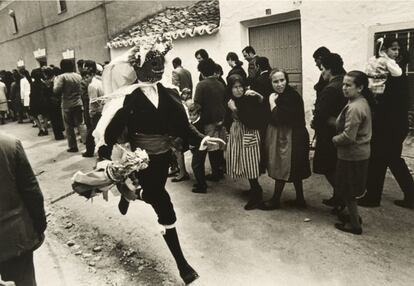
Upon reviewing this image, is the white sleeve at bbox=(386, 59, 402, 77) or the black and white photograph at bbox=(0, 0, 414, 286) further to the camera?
the white sleeve at bbox=(386, 59, 402, 77)

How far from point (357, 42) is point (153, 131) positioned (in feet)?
15.0

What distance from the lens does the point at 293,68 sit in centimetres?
792

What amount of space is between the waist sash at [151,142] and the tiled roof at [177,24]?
626cm

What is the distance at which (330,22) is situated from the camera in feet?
22.1

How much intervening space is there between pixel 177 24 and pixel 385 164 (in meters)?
8.26

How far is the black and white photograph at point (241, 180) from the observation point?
10.7 ft

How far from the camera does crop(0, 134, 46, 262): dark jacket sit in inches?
93.0

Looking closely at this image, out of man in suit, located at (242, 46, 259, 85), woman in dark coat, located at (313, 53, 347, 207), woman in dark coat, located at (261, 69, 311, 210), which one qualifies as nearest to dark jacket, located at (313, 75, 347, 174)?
woman in dark coat, located at (313, 53, 347, 207)

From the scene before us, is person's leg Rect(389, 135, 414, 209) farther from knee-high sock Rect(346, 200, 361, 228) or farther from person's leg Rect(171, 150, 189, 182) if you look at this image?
person's leg Rect(171, 150, 189, 182)

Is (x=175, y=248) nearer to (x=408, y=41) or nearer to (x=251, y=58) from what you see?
(x=251, y=58)

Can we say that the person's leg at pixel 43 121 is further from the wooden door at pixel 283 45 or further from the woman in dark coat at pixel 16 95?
the wooden door at pixel 283 45

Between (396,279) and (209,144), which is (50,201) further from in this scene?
(396,279)

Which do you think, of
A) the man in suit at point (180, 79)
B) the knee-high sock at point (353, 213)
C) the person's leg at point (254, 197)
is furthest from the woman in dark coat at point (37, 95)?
the knee-high sock at point (353, 213)

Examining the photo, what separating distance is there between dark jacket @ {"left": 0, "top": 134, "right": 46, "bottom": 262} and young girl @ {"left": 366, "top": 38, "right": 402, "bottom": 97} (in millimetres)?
3618
